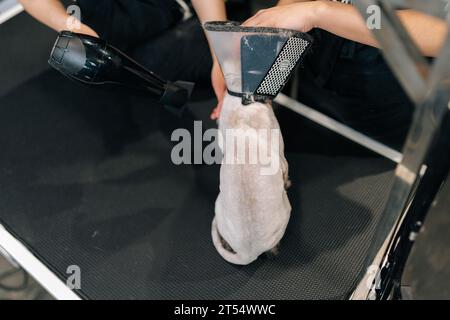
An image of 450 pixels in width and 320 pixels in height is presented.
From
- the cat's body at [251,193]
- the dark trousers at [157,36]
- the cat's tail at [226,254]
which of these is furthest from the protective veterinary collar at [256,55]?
the dark trousers at [157,36]

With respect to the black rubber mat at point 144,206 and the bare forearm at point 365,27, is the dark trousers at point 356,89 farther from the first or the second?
the bare forearm at point 365,27

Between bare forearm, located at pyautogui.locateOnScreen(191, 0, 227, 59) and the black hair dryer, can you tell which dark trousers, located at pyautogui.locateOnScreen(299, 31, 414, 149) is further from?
the black hair dryer

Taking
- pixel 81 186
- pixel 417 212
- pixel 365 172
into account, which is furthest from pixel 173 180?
pixel 417 212

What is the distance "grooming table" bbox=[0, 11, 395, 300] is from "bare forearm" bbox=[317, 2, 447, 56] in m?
0.41

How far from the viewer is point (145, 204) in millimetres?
990

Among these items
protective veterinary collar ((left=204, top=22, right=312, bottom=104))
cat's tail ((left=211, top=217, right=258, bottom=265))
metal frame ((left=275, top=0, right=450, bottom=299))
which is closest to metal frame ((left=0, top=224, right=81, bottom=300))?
cat's tail ((left=211, top=217, right=258, bottom=265))

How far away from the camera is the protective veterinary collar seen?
625mm

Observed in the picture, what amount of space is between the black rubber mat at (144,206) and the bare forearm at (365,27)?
1.35ft

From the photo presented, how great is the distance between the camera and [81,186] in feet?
3.34

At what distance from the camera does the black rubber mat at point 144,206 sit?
871 mm

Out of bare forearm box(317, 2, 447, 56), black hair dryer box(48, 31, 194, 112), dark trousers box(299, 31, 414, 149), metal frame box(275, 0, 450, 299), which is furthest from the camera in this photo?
dark trousers box(299, 31, 414, 149)
